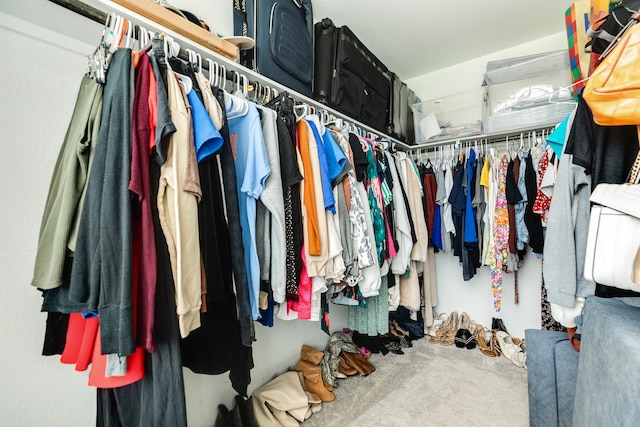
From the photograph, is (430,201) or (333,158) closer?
(333,158)

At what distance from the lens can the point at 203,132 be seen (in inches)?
28.8

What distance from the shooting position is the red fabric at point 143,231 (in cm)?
61

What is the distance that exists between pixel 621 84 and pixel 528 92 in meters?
1.50

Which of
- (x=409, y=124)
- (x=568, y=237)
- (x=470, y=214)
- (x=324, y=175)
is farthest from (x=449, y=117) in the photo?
(x=324, y=175)

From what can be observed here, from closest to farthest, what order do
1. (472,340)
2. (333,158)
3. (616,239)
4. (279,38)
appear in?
1. (616,239)
2. (333,158)
3. (279,38)
4. (472,340)

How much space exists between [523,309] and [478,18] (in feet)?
7.27

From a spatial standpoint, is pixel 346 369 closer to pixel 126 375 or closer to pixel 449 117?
pixel 126 375

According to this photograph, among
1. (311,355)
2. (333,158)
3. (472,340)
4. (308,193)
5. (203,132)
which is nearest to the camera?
(203,132)

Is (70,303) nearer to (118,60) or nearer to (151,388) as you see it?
(151,388)

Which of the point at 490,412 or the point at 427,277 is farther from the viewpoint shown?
the point at 427,277

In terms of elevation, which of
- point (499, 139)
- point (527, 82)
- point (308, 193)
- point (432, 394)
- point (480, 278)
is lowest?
point (432, 394)

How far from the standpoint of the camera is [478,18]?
187 centimetres

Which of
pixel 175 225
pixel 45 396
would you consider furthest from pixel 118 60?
pixel 45 396

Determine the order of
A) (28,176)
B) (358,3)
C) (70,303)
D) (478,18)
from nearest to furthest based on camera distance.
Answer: (70,303), (28,176), (358,3), (478,18)
